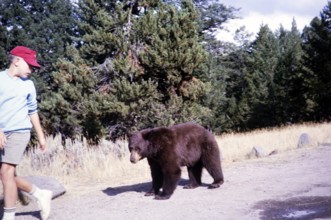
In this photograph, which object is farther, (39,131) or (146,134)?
(146,134)

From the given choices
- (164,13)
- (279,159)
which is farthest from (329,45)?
(279,159)

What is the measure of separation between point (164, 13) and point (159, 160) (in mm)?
14771

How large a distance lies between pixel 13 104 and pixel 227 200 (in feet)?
11.0

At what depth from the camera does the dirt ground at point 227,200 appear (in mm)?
5500

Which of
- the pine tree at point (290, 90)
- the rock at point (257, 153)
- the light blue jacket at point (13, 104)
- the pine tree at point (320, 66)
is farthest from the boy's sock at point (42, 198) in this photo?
the pine tree at point (290, 90)

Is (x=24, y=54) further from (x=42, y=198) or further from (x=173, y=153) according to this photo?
(x=173, y=153)

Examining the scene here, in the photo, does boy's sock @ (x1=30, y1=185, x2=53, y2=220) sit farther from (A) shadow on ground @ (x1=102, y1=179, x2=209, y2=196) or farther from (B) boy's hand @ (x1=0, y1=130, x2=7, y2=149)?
(A) shadow on ground @ (x1=102, y1=179, x2=209, y2=196)

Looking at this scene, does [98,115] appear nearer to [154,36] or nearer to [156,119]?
[156,119]

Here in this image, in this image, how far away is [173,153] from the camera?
6816 millimetres

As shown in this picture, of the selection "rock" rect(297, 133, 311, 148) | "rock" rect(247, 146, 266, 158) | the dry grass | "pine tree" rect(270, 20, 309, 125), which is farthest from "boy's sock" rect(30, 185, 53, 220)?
"pine tree" rect(270, 20, 309, 125)

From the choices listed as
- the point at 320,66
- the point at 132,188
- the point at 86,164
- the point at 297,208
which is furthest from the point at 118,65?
the point at 320,66

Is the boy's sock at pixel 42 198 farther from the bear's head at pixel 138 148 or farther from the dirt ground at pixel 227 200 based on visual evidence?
the bear's head at pixel 138 148

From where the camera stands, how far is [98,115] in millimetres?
20516

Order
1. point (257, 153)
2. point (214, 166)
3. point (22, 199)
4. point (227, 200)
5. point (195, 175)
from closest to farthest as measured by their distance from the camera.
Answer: point (227, 200)
point (22, 199)
point (214, 166)
point (195, 175)
point (257, 153)
